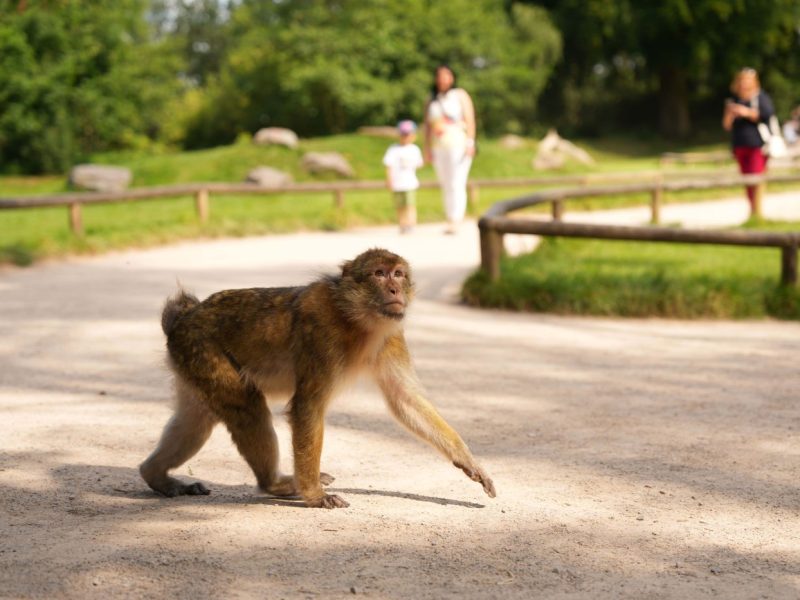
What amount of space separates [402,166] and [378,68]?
94.5ft

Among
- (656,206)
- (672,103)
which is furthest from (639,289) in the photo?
(672,103)

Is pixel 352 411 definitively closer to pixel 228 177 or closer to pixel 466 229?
pixel 466 229

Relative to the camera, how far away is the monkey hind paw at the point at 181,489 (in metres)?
5.76

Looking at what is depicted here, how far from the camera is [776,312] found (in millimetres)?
11492

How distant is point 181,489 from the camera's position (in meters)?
5.80

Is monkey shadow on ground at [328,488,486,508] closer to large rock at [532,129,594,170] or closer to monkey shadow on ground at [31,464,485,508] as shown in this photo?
monkey shadow on ground at [31,464,485,508]

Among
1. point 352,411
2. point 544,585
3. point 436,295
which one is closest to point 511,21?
point 436,295

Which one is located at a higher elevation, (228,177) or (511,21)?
(511,21)

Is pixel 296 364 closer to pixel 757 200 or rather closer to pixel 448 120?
pixel 448 120

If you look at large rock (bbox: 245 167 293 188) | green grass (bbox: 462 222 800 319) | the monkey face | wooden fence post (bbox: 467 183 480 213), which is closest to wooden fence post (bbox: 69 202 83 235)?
green grass (bbox: 462 222 800 319)

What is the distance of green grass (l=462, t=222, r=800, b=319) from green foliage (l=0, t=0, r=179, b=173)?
1195 inches

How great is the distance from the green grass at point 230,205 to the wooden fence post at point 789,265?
9.80 m

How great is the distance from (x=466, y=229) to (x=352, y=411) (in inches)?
489

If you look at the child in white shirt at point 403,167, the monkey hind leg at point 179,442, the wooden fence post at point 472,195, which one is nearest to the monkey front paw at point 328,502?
the monkey hind leg at point 179,442
